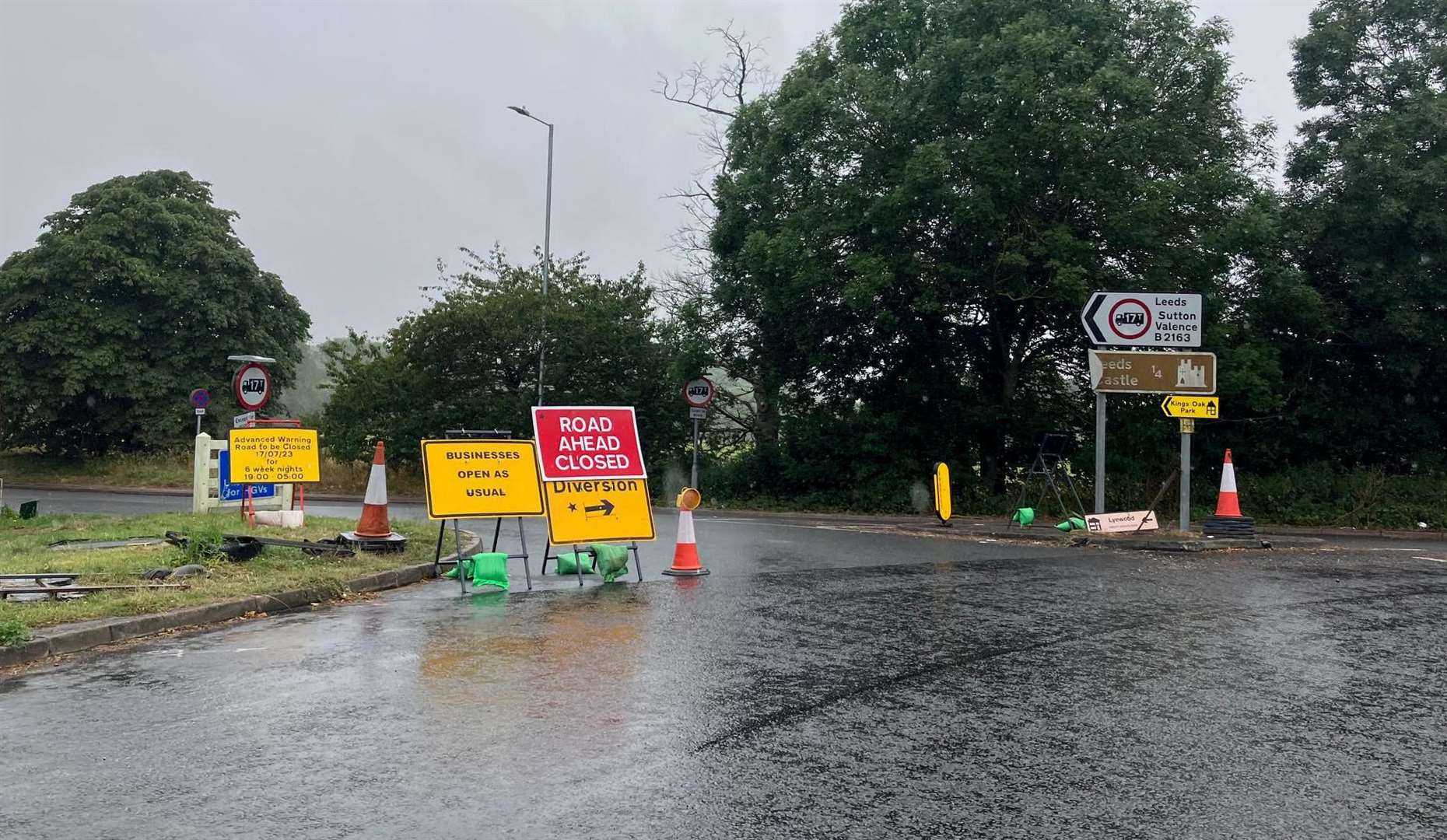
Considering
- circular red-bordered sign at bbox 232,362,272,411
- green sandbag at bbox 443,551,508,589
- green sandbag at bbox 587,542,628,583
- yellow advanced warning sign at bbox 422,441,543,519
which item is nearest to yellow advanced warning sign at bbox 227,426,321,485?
circular red-bordered sign at bbox 232,362,272,411

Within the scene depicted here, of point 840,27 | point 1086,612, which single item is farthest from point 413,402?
point 1086,612

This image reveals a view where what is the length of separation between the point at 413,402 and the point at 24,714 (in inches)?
1010

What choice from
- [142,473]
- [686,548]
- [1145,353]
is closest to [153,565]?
[686,548]

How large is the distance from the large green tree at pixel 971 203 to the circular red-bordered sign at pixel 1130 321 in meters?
2.43

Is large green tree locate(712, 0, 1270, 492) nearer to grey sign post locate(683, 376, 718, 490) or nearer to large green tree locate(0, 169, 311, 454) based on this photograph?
grey sign post locate(683, 376, 718, 490)

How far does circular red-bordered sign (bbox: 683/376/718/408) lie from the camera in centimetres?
2611

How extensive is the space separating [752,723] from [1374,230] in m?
20.4

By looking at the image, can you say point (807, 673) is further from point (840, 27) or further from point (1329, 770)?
point (840, 27)

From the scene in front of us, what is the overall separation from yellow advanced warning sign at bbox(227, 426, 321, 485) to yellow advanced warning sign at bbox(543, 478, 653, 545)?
5689mm

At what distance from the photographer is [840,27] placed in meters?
24.7

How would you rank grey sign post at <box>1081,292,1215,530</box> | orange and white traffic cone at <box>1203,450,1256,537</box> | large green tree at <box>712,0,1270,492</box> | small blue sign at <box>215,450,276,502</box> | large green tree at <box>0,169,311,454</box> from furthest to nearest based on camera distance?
large green tree at <box>0,169,311,454</box> → large green tree at <box>712,0,1270,492</box> → small blue sign at <box>215,450,276,502</box> → grey sign post at <box>1081,292,1215,530</box> → orange and white traffic cone at <box>1203,450,1256,537</box>

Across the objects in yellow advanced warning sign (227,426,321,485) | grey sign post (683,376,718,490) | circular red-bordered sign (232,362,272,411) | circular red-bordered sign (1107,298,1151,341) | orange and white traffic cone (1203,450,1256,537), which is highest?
circular red-bordered sign (1107,298,1151,341)

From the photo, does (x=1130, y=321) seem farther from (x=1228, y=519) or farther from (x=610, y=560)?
(x=610, y=560)

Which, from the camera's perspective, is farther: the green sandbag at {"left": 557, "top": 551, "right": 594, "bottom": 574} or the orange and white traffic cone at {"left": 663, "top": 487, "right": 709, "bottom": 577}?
the green sandbag at {"left": 557, "top": 551, "right": 594, "bottom": 574}
